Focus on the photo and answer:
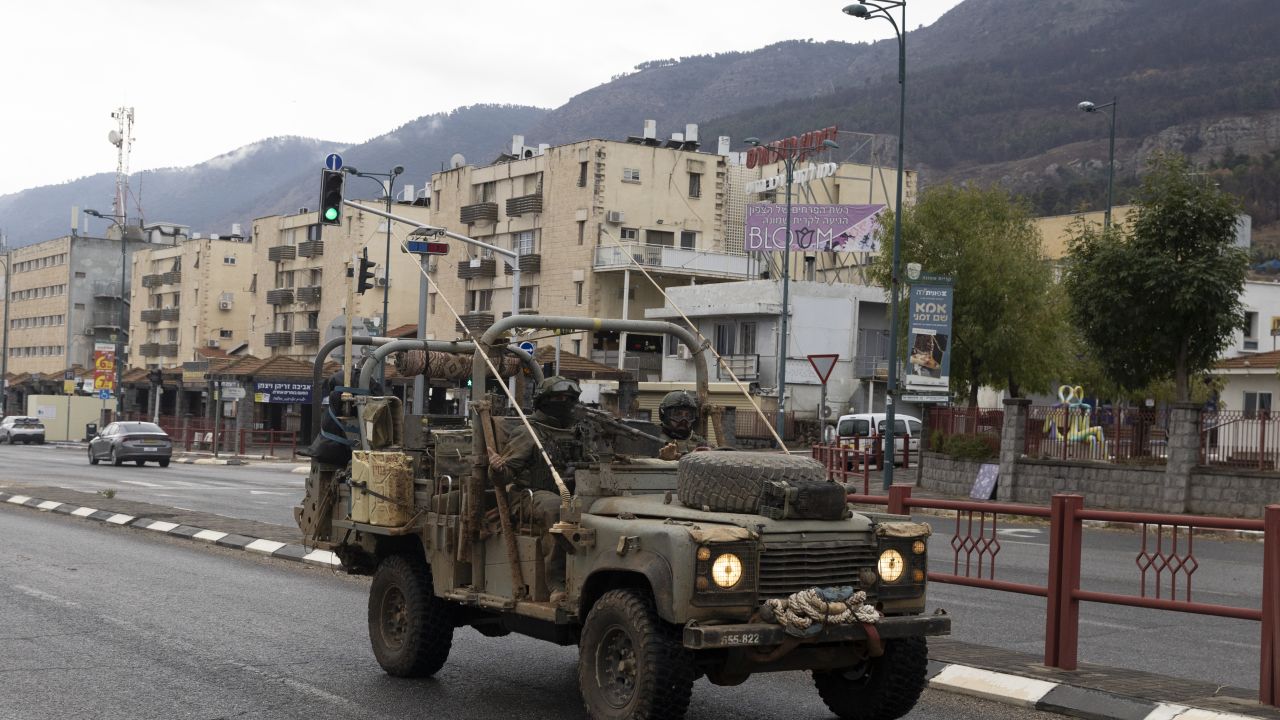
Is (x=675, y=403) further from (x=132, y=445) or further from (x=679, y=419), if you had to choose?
(x=132, y=445)

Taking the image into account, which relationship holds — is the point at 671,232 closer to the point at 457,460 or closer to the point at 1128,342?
the point at 1128,342

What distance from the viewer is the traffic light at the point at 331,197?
2173 centimetres

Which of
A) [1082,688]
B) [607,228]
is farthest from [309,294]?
[1082,688]

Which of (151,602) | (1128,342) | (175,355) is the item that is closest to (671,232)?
(1128,342)

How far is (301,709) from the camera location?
781 centimetres

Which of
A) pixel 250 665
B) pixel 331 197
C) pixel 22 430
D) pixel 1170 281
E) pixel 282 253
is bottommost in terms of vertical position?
pixel 22 430

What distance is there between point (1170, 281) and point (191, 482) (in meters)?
22.5

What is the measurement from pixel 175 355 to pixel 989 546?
336 ft

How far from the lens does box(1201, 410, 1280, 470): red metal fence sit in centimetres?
2480

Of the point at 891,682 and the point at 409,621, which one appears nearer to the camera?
the point at 891,682

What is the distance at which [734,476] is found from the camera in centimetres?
677

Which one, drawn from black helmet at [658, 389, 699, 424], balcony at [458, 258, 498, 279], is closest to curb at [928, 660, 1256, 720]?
black helmet at [658, 389, 699, 424]

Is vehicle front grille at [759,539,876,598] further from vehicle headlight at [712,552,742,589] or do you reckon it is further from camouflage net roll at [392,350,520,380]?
camouflage net roll at [392,350,520,380]

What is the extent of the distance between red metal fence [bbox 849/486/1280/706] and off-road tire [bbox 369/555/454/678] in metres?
2.65
